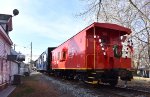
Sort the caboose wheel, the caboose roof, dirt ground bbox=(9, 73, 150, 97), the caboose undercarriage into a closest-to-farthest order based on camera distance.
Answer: dirt ground bbox=(9, 73, 150, 97), the caboose undercarriage, the caboose roof, the caboose wheel

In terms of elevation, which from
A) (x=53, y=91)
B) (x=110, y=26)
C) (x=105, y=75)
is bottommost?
(x=53, y=91)

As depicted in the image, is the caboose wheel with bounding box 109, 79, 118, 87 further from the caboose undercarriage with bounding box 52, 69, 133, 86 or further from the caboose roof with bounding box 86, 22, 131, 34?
the caboose roof with bounding box 86, 22, 131, 34

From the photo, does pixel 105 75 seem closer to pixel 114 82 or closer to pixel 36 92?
pixel 114 82

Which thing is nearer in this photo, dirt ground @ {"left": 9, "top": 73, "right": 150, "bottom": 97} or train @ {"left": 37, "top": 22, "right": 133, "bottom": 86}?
dirt ground @ {"left": 9, "top": 73, "right": 150, "bottom": 97}

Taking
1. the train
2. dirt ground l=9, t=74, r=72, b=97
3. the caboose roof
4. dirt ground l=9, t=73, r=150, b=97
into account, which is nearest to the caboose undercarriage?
the train

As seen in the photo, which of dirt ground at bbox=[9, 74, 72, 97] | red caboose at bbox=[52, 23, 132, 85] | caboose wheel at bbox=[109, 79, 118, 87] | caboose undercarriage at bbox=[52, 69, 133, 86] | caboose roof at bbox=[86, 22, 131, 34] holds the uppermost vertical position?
caboose roof at bbox=[86, 22, 131, 34]

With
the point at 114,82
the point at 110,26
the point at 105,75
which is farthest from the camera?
the point at 114,82

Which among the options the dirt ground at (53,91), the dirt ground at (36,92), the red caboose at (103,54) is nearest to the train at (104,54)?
the red caboose at (103,54)

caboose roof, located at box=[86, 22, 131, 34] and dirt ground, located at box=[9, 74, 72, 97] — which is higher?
caboose roof, located at box=[86, 22, 131, 34]

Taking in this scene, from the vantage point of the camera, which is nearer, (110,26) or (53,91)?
(53,91)

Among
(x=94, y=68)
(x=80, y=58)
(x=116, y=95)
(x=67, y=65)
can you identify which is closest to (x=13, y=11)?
(x=67, y=65)

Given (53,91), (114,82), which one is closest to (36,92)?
(53,91)

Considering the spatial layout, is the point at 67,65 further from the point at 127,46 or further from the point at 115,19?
the point at 115,19

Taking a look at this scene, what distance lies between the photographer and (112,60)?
17.8 m
